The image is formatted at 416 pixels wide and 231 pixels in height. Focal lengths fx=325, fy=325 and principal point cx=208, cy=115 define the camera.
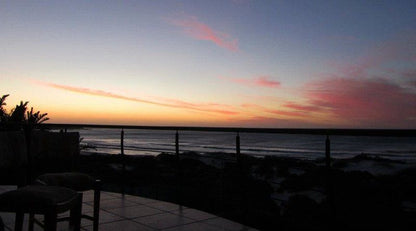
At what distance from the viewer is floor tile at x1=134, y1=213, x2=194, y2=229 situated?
9.45 ft

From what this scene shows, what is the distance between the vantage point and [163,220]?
3.04 meters

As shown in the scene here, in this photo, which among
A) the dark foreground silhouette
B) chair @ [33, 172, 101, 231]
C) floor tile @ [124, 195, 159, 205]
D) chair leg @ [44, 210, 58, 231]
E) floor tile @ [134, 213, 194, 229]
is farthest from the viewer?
the dark foreground silhouette

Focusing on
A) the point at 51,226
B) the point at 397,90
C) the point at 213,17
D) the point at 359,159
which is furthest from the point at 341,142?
the point at 51,226

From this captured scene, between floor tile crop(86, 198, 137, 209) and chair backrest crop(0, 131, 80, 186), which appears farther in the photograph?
floor tile crop(86, 198, 137, 209)

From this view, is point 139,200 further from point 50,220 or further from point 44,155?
point 50,220

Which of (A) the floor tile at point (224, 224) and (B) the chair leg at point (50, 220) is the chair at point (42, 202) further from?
(A) the floor tile at point (224, 224)

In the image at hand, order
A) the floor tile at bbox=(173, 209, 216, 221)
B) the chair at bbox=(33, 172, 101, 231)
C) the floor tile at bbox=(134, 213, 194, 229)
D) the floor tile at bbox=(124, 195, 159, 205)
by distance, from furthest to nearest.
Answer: the floor tile at bbox=(124, 195, 159, 205) < the floor tile at bbox=(173, 209, 216, 221) < the floor tile at bbox=(134, 213, 194, 229) < the chair at bbox=(33, 172, 101, 231)

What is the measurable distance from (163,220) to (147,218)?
0.17 m

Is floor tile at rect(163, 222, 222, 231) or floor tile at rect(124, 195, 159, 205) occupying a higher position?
floor tile at rect(124, 195, 159, 205)

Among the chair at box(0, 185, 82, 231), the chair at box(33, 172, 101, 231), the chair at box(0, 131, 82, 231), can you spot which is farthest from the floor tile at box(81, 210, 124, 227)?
the chair at box(0, 185, 82, 231)

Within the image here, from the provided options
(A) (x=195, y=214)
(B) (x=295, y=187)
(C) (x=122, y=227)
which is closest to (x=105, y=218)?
(C) (x=122, y=227)

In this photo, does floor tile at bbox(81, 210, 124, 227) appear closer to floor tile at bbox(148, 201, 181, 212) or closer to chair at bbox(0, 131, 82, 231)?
floor tile at bbox(148, 201, 181, 212)

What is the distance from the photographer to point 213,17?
24.6ft

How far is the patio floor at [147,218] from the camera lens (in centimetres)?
282
